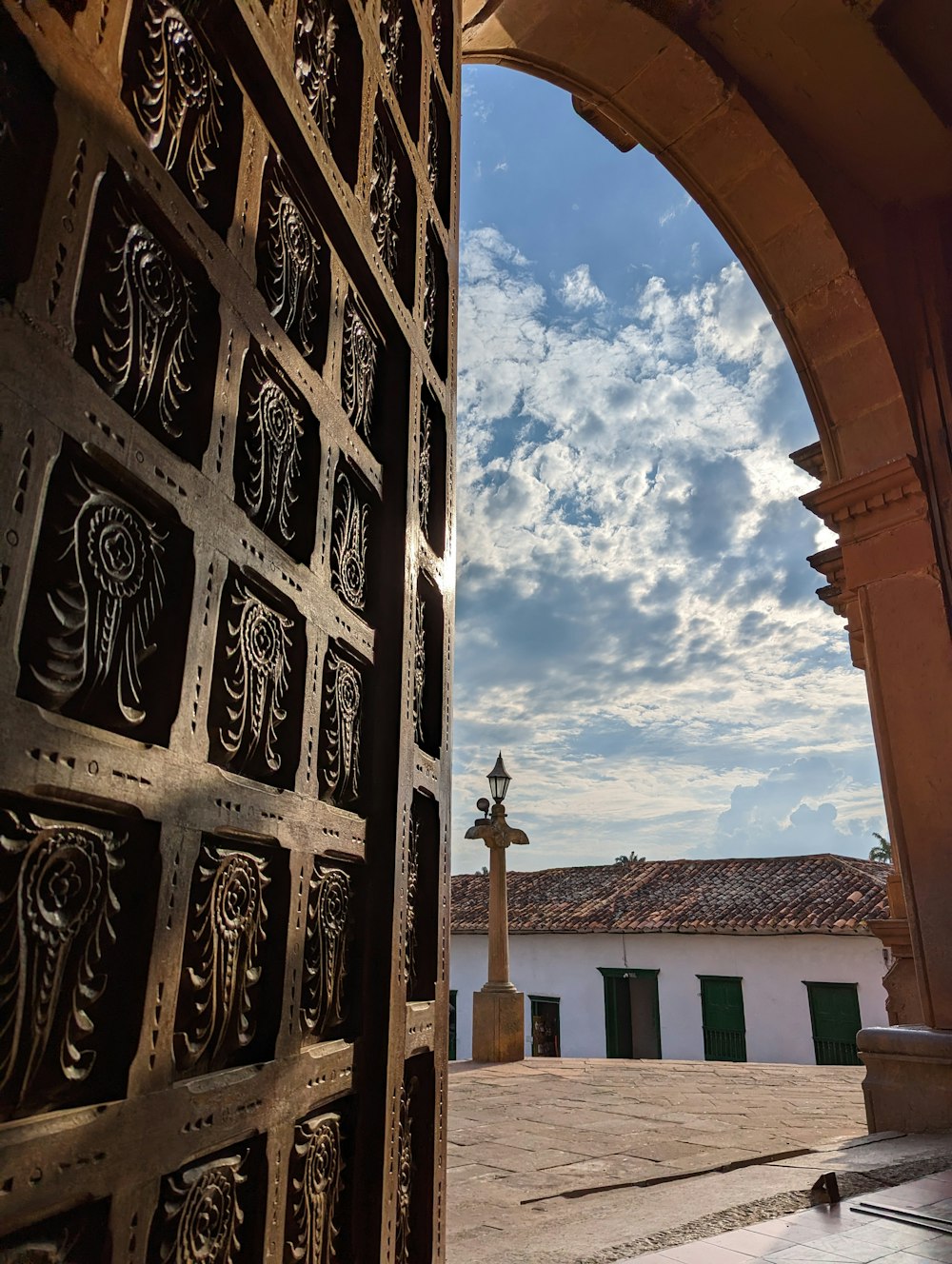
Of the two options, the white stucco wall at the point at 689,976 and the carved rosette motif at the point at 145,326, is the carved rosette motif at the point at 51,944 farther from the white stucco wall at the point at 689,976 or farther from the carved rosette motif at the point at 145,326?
the white stucco wall at the point at 689,976

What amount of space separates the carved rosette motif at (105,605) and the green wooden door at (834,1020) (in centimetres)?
1718

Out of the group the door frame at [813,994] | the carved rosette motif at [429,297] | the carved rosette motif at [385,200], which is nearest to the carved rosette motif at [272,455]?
the carved rosette motif at [385,200]

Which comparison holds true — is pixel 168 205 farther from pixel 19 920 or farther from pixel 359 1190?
pixel 359 1190

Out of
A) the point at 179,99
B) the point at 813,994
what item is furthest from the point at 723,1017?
the point at 179,99

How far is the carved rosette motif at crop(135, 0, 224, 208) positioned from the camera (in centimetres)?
131

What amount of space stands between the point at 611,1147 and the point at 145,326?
5033mm

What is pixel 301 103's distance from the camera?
1.73 m

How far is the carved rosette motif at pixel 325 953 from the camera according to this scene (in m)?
1.57

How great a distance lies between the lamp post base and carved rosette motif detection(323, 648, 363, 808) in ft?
27.0

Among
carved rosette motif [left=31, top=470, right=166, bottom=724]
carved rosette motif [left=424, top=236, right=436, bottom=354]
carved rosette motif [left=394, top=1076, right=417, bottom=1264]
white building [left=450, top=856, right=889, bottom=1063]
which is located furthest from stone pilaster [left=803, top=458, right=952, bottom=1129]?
white building [left=450, top=856, right=889, bottom=1063]

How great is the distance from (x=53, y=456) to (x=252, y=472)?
1.73 ft

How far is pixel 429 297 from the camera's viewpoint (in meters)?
2.64

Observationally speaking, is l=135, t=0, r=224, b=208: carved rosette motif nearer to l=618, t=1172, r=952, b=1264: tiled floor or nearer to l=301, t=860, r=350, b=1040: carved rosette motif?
l=301, t=860, r=350, b=1040: carved rosette motif

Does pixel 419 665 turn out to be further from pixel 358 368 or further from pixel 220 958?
pixel 220 958
